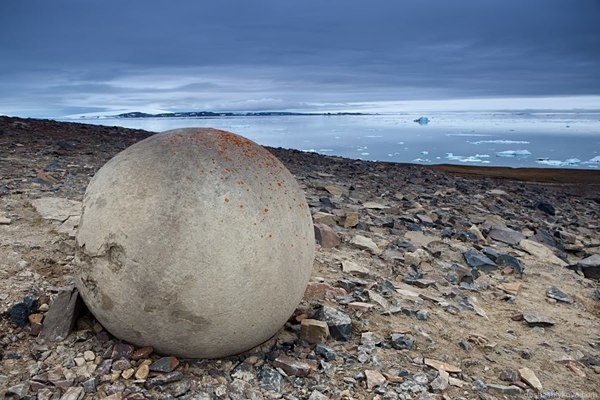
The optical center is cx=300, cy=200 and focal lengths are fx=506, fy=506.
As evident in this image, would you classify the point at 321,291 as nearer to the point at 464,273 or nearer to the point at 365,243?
the point at 365,243

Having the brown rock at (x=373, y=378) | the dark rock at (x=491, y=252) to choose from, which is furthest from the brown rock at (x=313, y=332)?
the dark rock at (x=491, y=252)

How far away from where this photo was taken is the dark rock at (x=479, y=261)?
22.4ft

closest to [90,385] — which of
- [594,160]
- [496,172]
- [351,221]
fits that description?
[351,221]

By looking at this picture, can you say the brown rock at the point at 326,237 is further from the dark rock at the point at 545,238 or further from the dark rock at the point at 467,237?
the dark rock at the point at 545,238

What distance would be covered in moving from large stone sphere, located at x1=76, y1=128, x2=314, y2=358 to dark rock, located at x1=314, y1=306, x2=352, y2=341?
2.09 feet

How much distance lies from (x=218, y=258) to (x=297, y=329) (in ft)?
4.15

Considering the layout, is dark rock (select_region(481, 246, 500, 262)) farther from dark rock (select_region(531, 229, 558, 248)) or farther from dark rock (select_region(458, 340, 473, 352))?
dark rock (select_region(458, 340, 473, 352))

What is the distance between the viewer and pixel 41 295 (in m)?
4.24

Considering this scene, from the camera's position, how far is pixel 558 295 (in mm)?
6102

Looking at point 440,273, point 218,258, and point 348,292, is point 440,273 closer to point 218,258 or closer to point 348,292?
point 348,292

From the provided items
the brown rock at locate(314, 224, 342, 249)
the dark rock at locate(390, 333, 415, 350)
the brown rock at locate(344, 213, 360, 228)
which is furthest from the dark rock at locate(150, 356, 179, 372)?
the brown rock at locate(344, 213, 360, 228)

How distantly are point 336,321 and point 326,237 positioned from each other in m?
2.54

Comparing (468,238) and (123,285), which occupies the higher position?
(123,285)

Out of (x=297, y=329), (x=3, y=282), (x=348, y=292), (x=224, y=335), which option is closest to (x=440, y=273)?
(x=348, y=292)
